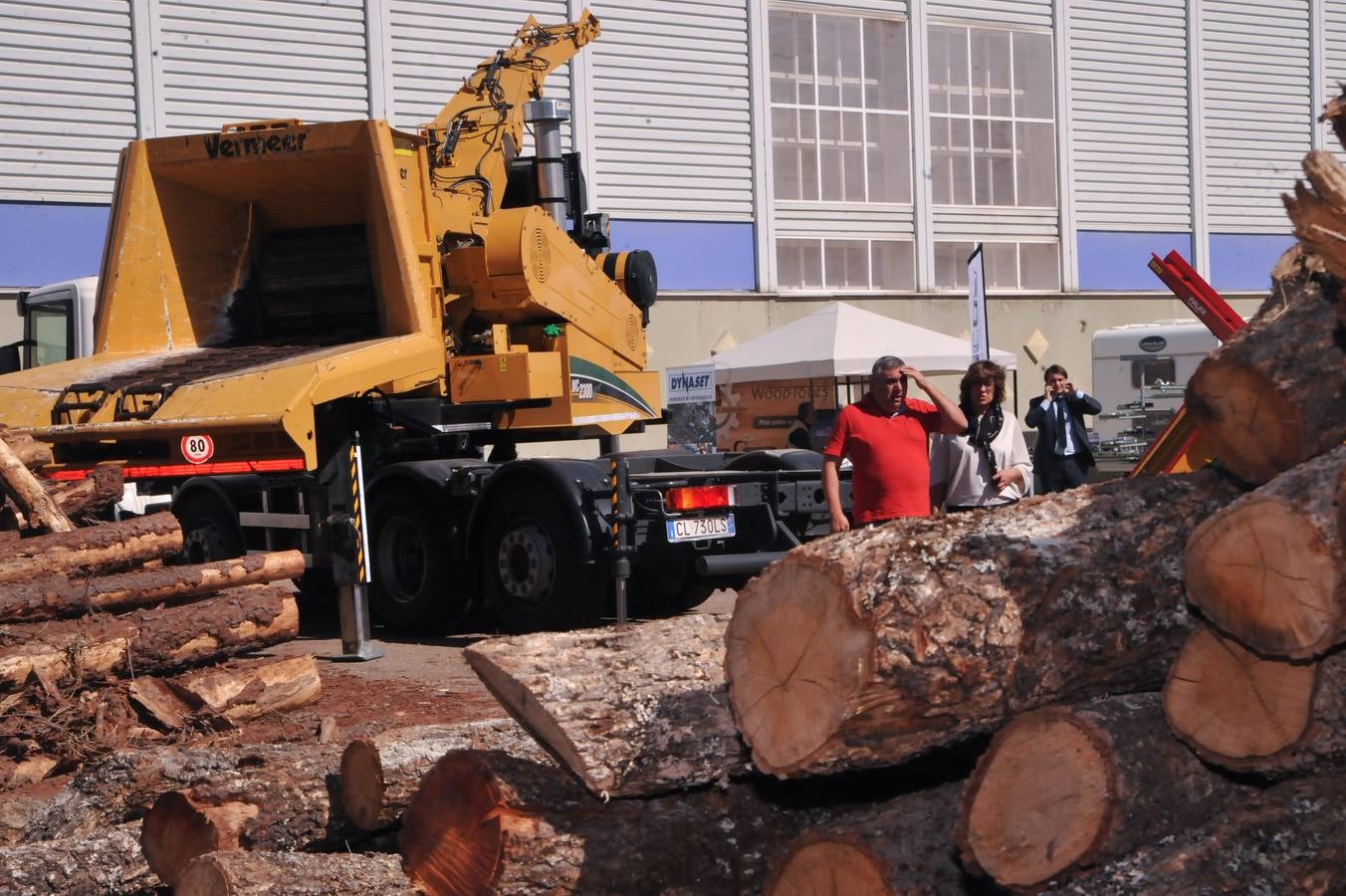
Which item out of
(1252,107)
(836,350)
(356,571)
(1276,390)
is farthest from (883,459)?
(1252,107)

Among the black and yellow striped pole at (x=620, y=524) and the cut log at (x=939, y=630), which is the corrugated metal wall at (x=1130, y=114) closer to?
the black and yellow striped pole at (x=620, y=524)

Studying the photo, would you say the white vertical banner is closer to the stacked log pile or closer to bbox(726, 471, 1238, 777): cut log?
the stacked log pile

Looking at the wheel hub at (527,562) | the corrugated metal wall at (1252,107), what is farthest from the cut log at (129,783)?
the corrugated metal wall at (1252,107)

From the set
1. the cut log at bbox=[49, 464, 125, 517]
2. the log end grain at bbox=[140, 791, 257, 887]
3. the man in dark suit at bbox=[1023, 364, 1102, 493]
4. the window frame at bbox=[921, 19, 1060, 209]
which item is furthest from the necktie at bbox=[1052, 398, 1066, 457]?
the window frame at bbox=[921, 19, 1060, 209]

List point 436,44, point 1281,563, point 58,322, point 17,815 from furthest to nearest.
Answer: point 436,44 → point 58,322 → point 17,815 → point 1281,563

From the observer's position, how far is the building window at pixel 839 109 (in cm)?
2450

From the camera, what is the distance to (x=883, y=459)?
7141 millimetres

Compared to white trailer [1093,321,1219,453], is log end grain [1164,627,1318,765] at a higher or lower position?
lower

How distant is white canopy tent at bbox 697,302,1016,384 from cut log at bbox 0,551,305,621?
29.7 ft

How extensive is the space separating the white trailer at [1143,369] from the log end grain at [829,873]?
17779mm

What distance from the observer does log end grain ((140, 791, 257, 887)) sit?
190 inches

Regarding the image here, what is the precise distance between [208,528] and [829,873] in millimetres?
9012

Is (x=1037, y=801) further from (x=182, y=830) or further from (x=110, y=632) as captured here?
(x=110, y=632)

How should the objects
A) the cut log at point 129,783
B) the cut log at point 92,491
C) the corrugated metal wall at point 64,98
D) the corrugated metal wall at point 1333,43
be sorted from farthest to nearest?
the corrugated metal wall at point 1333,43
the corrugated metal wall at point 64,98
the cut log at point 92,491
the cut log at point 129,783
